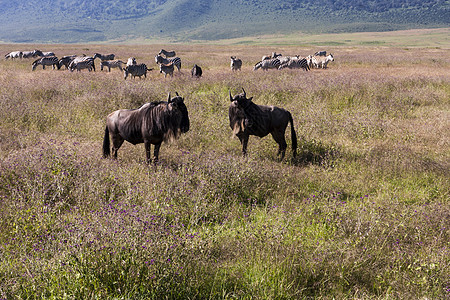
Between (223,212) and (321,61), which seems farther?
(321,61)

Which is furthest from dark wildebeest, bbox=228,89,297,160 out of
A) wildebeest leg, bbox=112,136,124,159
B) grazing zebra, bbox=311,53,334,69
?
grazing zebra, bbox=311,53,334,69

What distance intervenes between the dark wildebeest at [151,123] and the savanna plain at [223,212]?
1.65ft

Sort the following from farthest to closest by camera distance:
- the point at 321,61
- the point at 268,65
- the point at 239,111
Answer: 1. the point at 321,61
2. the point at 268,65
3. the point at 239,111

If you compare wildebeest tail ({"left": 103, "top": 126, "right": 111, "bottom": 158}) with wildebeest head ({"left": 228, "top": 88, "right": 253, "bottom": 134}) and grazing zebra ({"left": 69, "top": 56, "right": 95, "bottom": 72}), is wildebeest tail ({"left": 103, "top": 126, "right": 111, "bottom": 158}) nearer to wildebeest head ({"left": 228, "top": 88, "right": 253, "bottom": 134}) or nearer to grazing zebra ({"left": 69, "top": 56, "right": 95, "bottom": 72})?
wildebeest head ({"left": 228, "top": 88, "right": 253, "bottom": 134})

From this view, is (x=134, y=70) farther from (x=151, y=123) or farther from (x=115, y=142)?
(x=151, y=123)

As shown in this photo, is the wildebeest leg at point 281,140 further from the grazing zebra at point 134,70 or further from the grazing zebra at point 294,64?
the grazing zebra at point 294,64

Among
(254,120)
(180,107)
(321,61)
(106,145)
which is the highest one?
(321,61)

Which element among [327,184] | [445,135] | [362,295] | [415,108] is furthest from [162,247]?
[415,108]

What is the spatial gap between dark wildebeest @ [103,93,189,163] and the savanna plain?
502 mm

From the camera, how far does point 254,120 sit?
21.9 ft

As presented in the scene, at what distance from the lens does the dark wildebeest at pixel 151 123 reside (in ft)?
18.9

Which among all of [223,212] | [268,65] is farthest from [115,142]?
[268,65]

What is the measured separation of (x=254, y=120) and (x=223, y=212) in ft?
9.05

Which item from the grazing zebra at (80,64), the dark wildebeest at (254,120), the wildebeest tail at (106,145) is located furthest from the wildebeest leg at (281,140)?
the grazing zebra at (80,64)
